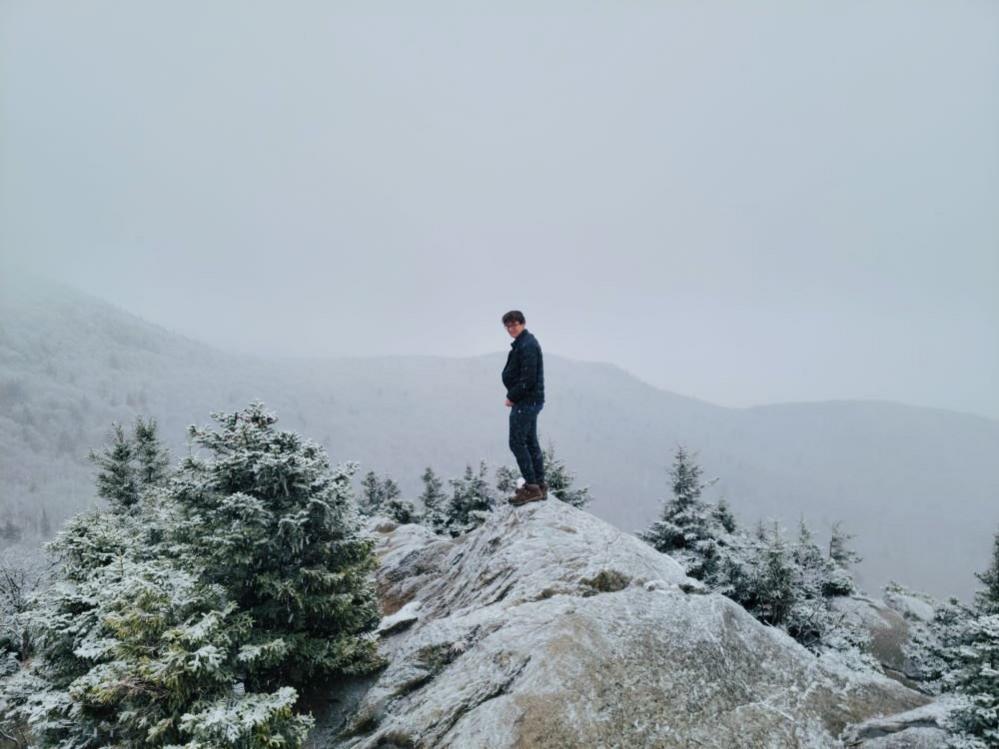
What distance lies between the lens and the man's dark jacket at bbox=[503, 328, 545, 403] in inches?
431

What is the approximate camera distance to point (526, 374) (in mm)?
10930

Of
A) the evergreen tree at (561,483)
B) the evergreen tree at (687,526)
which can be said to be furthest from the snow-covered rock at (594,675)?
the evergreen tree at (561,483)

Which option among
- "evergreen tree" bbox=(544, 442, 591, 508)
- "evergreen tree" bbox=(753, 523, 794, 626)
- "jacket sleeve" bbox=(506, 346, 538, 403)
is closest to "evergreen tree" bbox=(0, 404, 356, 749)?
"jacket sleeve" bbox=(506, 346, 538, 403)

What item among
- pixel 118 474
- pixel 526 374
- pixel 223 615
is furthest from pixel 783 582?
pixel 118 474

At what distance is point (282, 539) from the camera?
8.77 meters

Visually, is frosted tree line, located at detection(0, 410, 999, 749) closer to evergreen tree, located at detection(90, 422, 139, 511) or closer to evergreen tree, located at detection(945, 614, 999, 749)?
evergreen tree, located at detection(945, 614, 999, 749)

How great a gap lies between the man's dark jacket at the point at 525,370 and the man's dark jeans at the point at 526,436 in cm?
21

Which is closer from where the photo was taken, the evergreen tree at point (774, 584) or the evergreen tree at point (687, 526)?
the evergreen tree at point (774, 584)

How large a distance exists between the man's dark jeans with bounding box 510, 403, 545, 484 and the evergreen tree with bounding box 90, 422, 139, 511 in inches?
1023

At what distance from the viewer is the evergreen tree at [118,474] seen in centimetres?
2692

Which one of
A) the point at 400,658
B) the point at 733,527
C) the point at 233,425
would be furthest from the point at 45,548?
the point at 733,527

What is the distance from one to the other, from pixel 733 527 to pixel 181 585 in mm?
30700

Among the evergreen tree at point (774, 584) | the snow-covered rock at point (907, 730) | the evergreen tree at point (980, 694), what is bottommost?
the evergreen tree at point (774, 584)

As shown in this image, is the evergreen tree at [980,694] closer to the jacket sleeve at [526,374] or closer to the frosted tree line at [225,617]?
the frosted tree line at [225,617]
